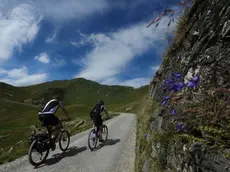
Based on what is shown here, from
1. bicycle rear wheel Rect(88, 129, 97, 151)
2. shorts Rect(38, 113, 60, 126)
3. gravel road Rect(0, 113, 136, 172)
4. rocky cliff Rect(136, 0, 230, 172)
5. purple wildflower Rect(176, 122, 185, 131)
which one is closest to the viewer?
rocky cliff Rect(136, 0, 230, 172)

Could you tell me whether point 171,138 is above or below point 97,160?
above

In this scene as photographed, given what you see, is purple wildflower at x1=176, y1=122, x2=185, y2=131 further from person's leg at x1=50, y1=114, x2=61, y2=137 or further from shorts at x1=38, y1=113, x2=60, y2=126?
person's leg at x1=50, y1=114, x2=61, y2=137

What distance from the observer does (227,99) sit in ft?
6.79

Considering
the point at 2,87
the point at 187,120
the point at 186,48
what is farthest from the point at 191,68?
the point at 2,87

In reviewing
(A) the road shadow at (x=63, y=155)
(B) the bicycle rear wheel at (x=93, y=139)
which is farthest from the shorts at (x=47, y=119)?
(B) the bicycle rear wheel at (x=93, y=139)

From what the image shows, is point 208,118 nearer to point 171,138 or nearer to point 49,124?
point 171,138

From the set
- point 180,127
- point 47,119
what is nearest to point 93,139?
point 47,119

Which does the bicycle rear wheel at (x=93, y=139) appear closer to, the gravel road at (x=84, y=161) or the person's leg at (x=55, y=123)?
the gravel road at (x=84, y=161)

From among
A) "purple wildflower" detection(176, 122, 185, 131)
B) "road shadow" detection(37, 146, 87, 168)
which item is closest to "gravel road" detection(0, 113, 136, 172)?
"road shadow" detection(37, 146, 87, 168)

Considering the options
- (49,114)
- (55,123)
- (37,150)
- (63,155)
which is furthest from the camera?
(63,155)

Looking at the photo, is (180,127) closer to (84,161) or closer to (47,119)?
(84,161)

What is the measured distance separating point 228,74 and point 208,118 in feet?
2.54

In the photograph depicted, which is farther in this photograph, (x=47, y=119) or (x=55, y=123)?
(x=55, y=123)

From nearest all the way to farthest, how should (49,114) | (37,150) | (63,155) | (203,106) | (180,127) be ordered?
1. (203,106)
2. (180,127)
3. (37,150)
4. (49,114)
5. (63,155)
